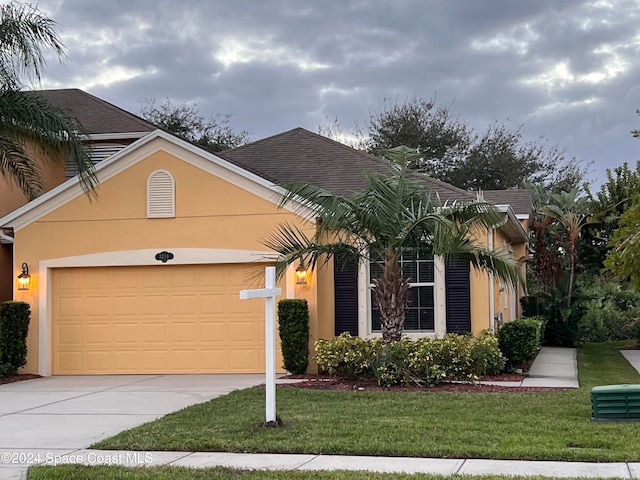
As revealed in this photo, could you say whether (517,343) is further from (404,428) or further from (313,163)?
(404,428)

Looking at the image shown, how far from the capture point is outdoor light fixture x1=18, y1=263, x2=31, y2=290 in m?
15.3

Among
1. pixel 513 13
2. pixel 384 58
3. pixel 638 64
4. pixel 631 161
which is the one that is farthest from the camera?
pixel 384 58

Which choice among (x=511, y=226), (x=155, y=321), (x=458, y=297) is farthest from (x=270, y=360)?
(x=511, y=226)

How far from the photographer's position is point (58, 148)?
14.9m

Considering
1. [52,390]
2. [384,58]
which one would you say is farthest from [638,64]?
[52,390]

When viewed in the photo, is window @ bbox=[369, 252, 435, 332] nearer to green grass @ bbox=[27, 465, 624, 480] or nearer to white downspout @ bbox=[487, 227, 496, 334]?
white downspout @ bbox=[487, 227, 496, 334]

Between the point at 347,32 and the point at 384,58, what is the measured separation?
589 cm

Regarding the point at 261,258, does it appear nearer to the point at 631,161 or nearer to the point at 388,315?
the point at 388,315

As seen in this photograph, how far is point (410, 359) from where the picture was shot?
1226cm

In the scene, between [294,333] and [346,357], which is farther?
[294,333]

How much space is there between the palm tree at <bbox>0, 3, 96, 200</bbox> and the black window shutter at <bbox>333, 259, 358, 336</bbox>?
4996 mm

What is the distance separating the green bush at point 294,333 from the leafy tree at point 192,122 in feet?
77.3

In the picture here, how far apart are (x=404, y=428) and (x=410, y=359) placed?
3.88 m

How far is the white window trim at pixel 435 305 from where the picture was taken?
48.2 feet
